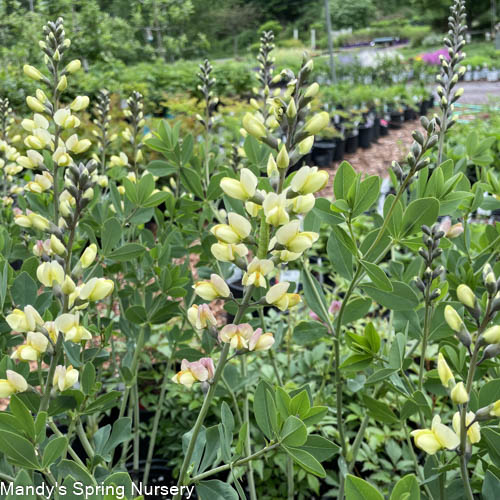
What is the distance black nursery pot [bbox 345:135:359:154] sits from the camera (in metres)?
6.84

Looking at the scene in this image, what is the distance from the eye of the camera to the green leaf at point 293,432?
0.69m

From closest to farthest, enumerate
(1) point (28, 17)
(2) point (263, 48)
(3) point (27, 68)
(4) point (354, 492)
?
(4) point (354, 492) < (3) point (27, 68) < (2) point (263, 48) < (1) point (28, 17)

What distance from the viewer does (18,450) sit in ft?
2.29

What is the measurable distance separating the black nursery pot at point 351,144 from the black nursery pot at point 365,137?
308 millimetres

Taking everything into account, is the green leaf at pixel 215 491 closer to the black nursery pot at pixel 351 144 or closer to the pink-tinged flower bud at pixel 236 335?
the pink-tinged flower bud at pixel 236 335

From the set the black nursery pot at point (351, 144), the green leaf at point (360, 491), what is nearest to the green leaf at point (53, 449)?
the green leaf at point (360, 491)

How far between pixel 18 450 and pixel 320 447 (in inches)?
17.4

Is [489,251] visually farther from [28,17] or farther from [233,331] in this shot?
[28,17]

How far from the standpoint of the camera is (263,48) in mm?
1455

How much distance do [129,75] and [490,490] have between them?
951 centimetres

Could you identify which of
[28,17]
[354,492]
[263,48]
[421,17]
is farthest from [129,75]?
[421,17]

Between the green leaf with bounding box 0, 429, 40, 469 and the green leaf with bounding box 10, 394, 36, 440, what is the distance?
0.02 metres

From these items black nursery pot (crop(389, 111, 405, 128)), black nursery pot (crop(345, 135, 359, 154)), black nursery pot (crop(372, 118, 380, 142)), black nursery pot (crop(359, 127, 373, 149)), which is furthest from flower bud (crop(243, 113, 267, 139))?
black nursery pot (crop(389, 111, 405, 128))

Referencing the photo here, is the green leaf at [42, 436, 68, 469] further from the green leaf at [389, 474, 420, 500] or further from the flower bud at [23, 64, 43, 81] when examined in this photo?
the flower bud at [23, 64, 43, 81]
